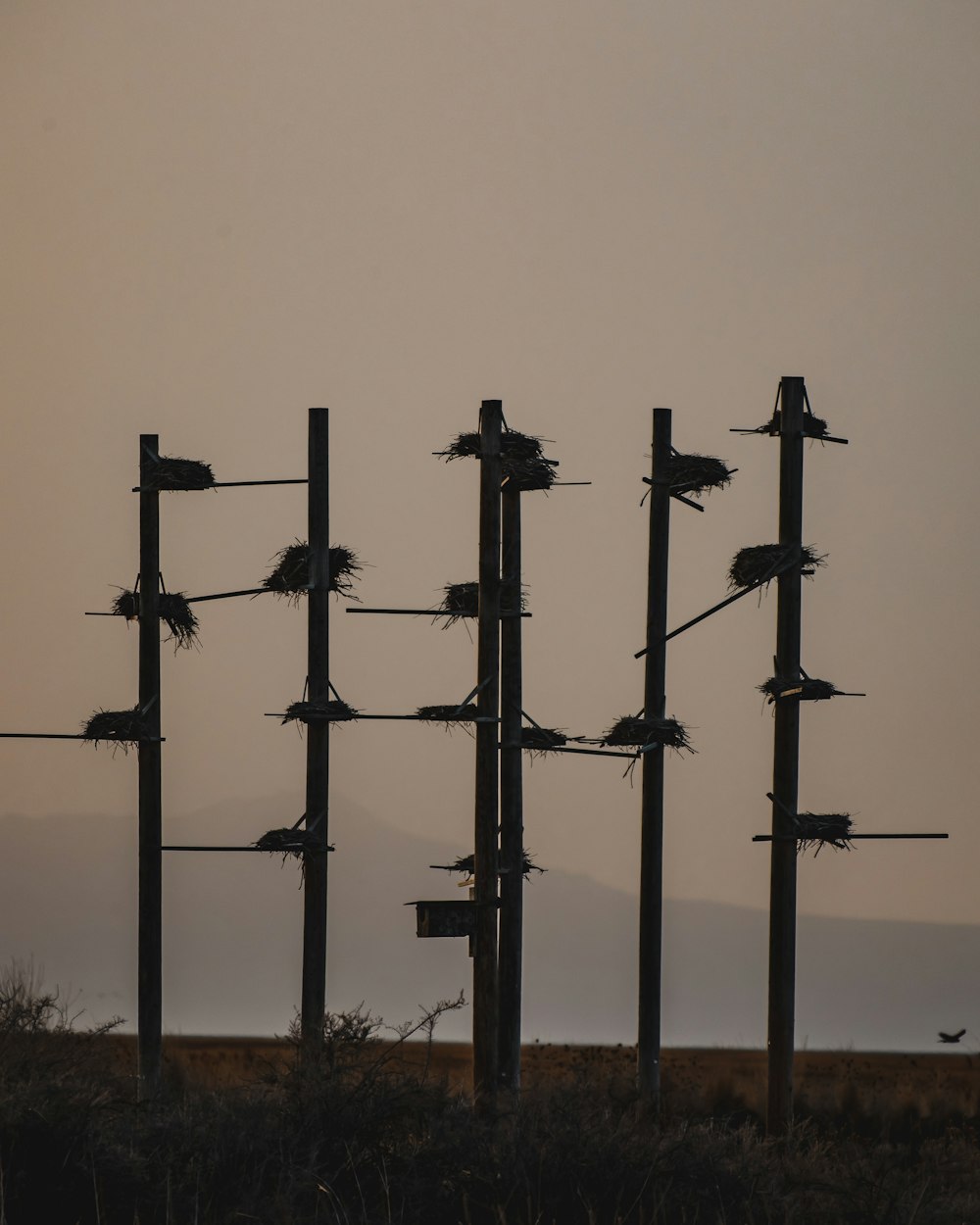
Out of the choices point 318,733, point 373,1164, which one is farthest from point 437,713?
point 373,1164

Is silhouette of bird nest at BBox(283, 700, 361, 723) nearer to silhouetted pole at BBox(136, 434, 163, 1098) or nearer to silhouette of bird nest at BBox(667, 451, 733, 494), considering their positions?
silhouetted pole at BBox(136, 434, 163, 1098)

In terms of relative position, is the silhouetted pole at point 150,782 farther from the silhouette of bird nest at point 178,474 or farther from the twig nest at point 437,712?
the twig nest at point 437,712

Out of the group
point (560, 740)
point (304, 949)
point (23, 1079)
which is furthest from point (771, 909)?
point (23, 1079)

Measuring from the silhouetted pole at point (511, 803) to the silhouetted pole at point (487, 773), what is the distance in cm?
242

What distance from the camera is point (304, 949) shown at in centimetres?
1994

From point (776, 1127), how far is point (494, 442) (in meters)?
7.57

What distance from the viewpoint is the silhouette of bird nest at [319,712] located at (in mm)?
19922

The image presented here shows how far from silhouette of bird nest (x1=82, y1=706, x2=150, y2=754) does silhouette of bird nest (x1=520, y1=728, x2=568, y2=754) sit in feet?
14.4

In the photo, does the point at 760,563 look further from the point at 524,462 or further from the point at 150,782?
the point at 150,782

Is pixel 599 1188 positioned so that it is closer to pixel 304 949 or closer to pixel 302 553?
pixel 304 949

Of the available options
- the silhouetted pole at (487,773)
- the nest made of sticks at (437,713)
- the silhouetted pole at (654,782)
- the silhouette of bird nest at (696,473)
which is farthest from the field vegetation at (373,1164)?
the silhouette of bird nest at (696,473)

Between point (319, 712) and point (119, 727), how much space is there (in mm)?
2589

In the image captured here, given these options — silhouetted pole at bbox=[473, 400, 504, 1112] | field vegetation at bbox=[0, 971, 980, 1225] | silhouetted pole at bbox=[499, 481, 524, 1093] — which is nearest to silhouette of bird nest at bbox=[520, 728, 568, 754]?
silhouetted pole at bbox=[499, 481, 524, 1093]

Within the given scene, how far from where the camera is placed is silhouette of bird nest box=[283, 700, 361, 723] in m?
19.9
